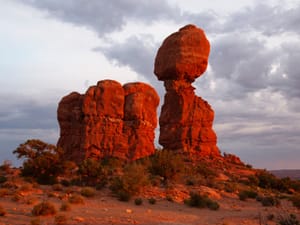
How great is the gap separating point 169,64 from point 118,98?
613 centimetres

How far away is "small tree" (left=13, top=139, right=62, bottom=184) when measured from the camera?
21.9 meters

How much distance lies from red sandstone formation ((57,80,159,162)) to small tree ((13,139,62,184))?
12327 millimetres

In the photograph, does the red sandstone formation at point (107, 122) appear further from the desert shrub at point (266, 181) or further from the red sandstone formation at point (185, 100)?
the desert shrub at point (266, 181)

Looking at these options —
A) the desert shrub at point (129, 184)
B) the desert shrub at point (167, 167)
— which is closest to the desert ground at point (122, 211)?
the desert shrub at point (129, 184)

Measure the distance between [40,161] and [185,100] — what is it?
1912 cm

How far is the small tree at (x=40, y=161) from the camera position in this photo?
21.9m

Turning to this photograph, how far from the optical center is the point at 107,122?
120 ft

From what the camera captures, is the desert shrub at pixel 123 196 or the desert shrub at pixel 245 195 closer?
the desert shrub at pixel 123 196

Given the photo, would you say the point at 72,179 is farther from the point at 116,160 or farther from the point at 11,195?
the point at 116,160

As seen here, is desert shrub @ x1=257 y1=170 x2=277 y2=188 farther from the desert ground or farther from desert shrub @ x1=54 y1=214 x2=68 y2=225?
desert shrub @ x1=54 y1=214 x2=68 y2=225

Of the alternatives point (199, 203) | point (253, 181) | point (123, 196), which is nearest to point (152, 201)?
point (123, 196)

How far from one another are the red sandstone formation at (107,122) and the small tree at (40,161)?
485 inches

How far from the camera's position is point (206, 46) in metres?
39.7

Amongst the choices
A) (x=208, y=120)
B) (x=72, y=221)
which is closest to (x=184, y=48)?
(x=208, y=120)
